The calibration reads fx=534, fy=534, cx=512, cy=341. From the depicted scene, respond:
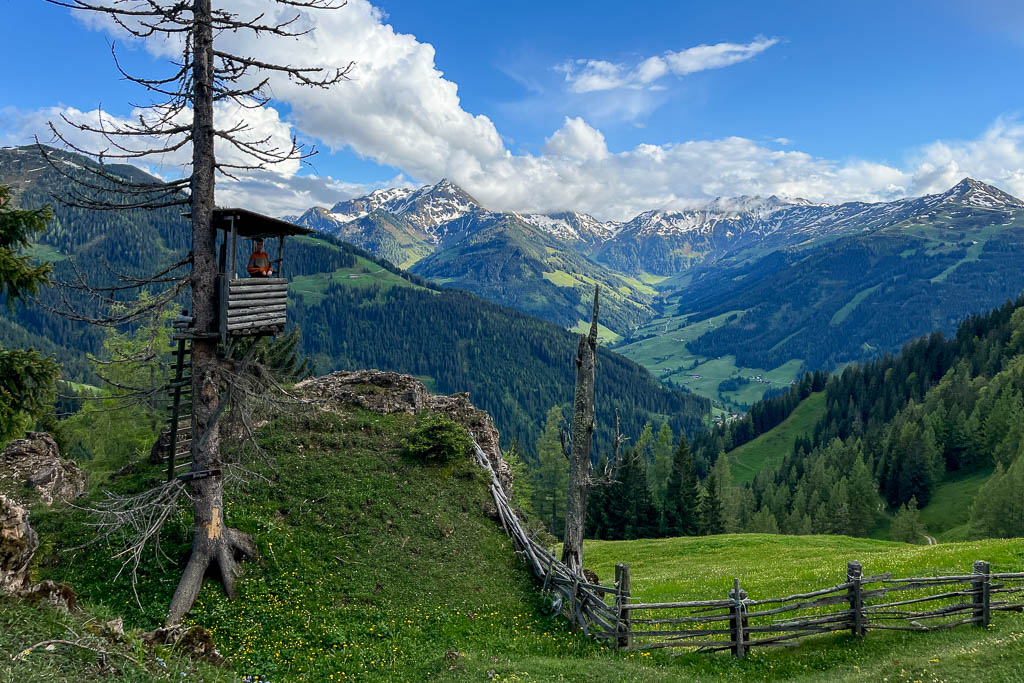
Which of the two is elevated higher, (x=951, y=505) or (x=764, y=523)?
(x=951, y=505)

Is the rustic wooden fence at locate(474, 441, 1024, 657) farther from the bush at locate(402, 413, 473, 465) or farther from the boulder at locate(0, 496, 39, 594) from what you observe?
the boulder at locate(0, 496, 39, 594)

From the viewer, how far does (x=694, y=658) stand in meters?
16.8

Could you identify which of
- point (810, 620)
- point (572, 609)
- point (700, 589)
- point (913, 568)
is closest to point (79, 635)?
point (572, 609)

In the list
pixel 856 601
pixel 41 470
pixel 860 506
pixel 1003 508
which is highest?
pixel 41 470

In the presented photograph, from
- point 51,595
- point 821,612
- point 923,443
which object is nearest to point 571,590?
point 821,612

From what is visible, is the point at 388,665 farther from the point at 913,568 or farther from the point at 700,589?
the point at 913,568

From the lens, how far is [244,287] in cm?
1667

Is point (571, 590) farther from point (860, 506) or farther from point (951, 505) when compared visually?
point (951, 505)

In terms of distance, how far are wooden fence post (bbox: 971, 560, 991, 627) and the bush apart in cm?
2083

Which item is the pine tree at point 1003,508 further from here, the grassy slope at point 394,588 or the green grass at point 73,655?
the green grass at point 73,655

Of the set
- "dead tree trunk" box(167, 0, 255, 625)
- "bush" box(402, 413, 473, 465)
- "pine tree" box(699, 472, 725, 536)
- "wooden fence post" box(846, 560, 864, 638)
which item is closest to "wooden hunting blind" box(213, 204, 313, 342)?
"dead tree trunk" box(167, 0, 255, 625)

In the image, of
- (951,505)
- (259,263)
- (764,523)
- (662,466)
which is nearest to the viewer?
(259,263)

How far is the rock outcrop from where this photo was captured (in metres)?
33.3

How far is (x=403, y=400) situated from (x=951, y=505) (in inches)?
3719
